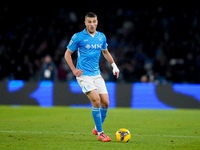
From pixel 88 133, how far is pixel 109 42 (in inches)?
531

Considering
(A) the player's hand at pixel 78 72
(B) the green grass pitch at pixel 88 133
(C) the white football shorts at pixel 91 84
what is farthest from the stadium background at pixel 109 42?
(A) the player's hand at pixel 78 72

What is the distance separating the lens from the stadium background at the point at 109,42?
62.0ft

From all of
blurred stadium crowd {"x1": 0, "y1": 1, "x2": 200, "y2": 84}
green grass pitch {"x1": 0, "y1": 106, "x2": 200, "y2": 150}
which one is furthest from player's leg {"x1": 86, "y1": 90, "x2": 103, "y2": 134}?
blurred stadium crowd {"x1": 0, "y1": 1, "x2": 200, "y2": 84}

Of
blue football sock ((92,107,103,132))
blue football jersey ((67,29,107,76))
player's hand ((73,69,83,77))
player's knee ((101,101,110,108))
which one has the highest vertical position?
blue football jersey ((67,29,107,76))

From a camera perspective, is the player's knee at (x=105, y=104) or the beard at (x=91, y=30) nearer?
the beard at (x=91, y=30)

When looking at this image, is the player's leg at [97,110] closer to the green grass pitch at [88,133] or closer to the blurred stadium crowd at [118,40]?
the green grass pitch at [88,133]

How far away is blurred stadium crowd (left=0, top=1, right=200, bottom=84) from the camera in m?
19.4

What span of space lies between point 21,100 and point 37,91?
2.30ft

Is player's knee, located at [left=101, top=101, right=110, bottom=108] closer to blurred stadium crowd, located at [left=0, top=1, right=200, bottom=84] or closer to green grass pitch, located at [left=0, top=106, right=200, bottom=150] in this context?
green grass pitch, located at [left=0, top=106, right=200, bottom=150]

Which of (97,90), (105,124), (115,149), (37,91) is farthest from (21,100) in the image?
(115,149)

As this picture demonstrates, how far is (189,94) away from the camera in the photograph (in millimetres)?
15461

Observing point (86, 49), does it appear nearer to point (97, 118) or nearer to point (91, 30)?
point (91, 30)

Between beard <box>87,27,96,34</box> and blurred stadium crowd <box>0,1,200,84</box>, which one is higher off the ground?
beard <box>87,27,96,34</box>

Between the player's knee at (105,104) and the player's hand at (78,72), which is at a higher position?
the player's hand at (78,72)
